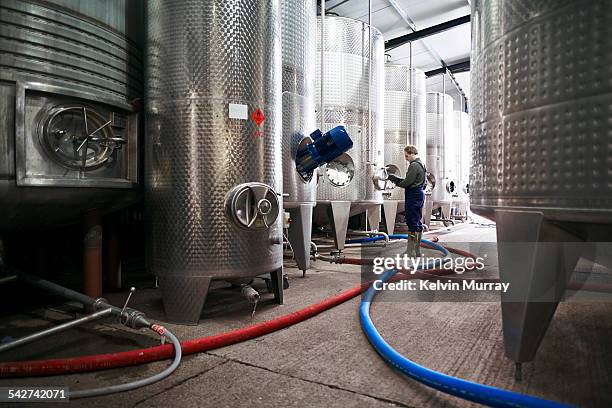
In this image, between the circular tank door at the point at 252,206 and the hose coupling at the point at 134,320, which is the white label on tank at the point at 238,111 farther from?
the hose coupling at the point at 134,320

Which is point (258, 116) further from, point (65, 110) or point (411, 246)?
point (411, 246)

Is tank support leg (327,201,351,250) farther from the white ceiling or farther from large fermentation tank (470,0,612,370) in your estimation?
the white ceiling

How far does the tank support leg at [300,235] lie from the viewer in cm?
376

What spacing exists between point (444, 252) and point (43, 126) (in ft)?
14.3

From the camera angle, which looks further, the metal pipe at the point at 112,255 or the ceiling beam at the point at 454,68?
the ceiling beam at the point at 454,68

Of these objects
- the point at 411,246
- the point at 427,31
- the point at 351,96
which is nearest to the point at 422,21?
the point at 427,31

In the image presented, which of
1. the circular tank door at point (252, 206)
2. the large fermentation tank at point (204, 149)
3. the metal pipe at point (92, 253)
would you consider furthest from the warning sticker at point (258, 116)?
the metal pipe at point (92, 253)

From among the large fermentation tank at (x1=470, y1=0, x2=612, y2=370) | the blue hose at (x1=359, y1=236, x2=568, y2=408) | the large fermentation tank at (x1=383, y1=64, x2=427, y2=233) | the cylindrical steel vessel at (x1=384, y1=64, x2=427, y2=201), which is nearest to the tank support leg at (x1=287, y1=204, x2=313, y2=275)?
the blue hose at (x1=359, y1=236, x2=568, y2=408)

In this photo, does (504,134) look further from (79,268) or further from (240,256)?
(79,268)

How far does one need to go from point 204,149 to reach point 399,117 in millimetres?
5703

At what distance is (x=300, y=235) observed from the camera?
3789 mm

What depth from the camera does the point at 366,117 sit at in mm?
5273

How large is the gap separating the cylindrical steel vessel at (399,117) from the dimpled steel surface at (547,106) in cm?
555

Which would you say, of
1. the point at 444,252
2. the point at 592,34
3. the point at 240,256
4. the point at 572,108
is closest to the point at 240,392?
the point at 240,256
